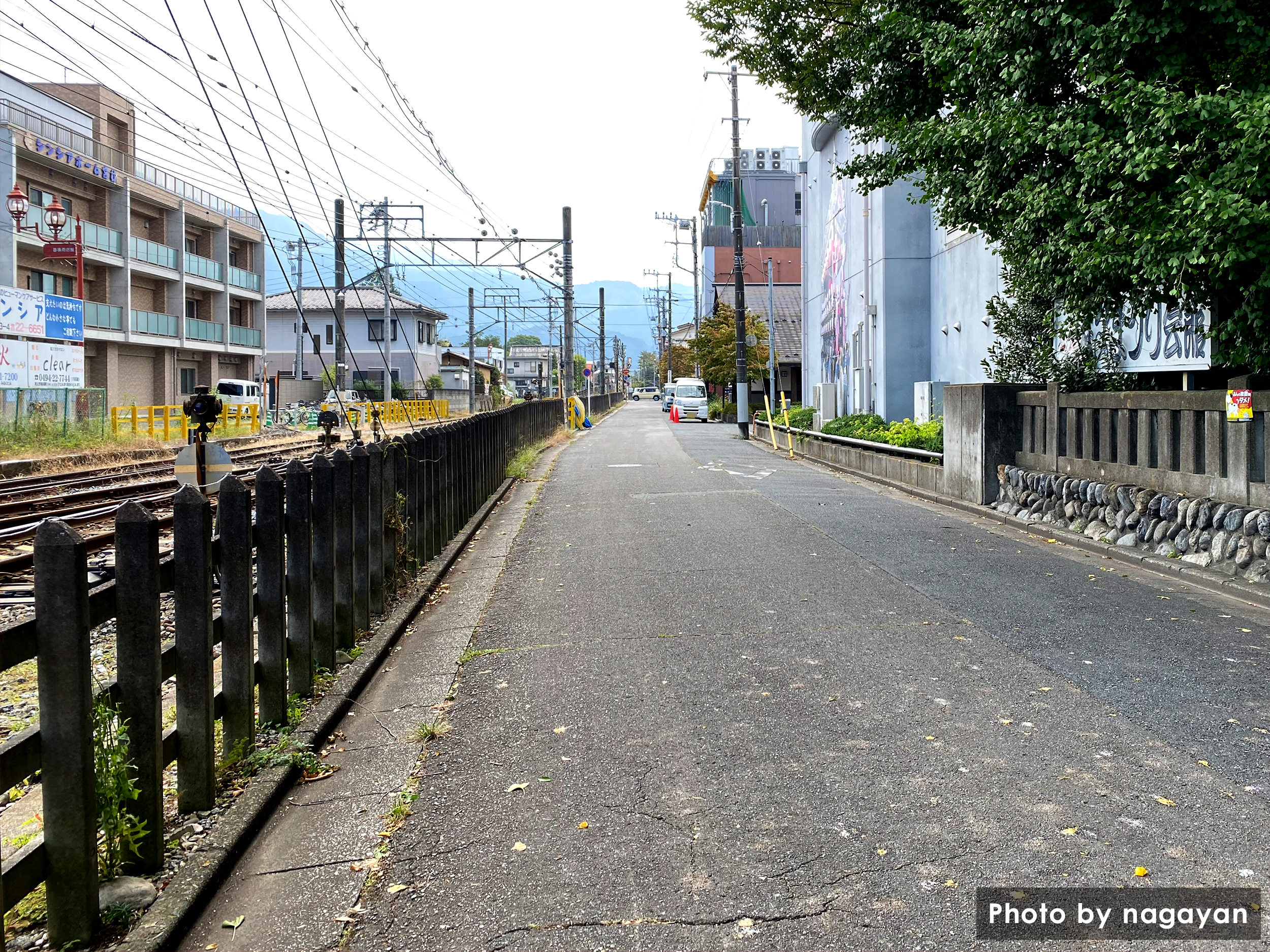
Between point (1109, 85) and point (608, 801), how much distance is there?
8269 millimetres

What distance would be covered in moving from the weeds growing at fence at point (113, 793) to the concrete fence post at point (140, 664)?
34mm

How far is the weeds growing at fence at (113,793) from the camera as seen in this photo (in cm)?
377

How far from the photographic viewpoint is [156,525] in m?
4.12

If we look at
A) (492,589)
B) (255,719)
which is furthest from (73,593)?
(492,589)

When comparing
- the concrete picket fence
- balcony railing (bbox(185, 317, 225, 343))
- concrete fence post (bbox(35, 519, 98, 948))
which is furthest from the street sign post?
balcony railing (bbox(185, 317, 225, 343))

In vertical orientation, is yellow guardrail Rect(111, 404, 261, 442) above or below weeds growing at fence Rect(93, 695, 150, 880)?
above

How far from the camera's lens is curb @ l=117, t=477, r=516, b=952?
11.7 feet

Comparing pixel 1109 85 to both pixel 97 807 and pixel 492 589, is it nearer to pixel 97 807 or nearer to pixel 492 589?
pixel 492 589

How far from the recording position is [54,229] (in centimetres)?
3472

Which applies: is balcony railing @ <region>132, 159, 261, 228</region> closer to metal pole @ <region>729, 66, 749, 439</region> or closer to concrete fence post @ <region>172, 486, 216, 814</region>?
metal pole @ <region>729, 66, 749, 439</region>

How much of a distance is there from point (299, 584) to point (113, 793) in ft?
7.48

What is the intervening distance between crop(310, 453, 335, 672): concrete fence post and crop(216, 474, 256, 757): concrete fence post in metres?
1.43

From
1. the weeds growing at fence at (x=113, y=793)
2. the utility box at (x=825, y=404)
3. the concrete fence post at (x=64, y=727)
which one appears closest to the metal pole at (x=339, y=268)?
the utility box at (x=825, y=404)

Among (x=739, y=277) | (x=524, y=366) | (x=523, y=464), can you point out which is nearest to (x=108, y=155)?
(x=739, y=277)
